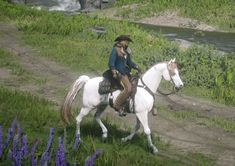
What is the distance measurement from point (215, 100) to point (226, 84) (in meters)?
1.92

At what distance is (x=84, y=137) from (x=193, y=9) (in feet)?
125

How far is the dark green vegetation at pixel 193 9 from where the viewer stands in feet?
151

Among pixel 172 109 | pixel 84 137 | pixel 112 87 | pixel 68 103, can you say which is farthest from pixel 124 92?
pixel 172 109

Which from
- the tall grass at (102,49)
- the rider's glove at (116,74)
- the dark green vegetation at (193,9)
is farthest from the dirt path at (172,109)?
the dark green vegetation at (193,9)

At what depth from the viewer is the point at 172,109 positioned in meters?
17.1

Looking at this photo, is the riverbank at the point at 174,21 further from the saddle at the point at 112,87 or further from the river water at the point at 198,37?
the saddle at the point at 112,87

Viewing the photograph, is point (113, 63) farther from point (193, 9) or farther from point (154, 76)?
point (193, 9)

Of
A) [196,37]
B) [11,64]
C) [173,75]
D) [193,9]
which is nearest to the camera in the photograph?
[173,75]

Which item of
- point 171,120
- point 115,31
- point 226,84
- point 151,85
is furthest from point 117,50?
point 115,31

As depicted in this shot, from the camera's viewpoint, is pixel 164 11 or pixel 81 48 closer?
pixel 81 48

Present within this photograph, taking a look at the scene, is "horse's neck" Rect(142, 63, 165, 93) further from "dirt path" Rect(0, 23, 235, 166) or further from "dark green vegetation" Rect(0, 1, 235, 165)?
"dirt path" Rect(0, 23, 235, 166)

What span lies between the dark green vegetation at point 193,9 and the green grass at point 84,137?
33.7m

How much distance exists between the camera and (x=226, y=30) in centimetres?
4303

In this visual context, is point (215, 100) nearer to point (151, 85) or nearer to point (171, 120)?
point (171, 120)
